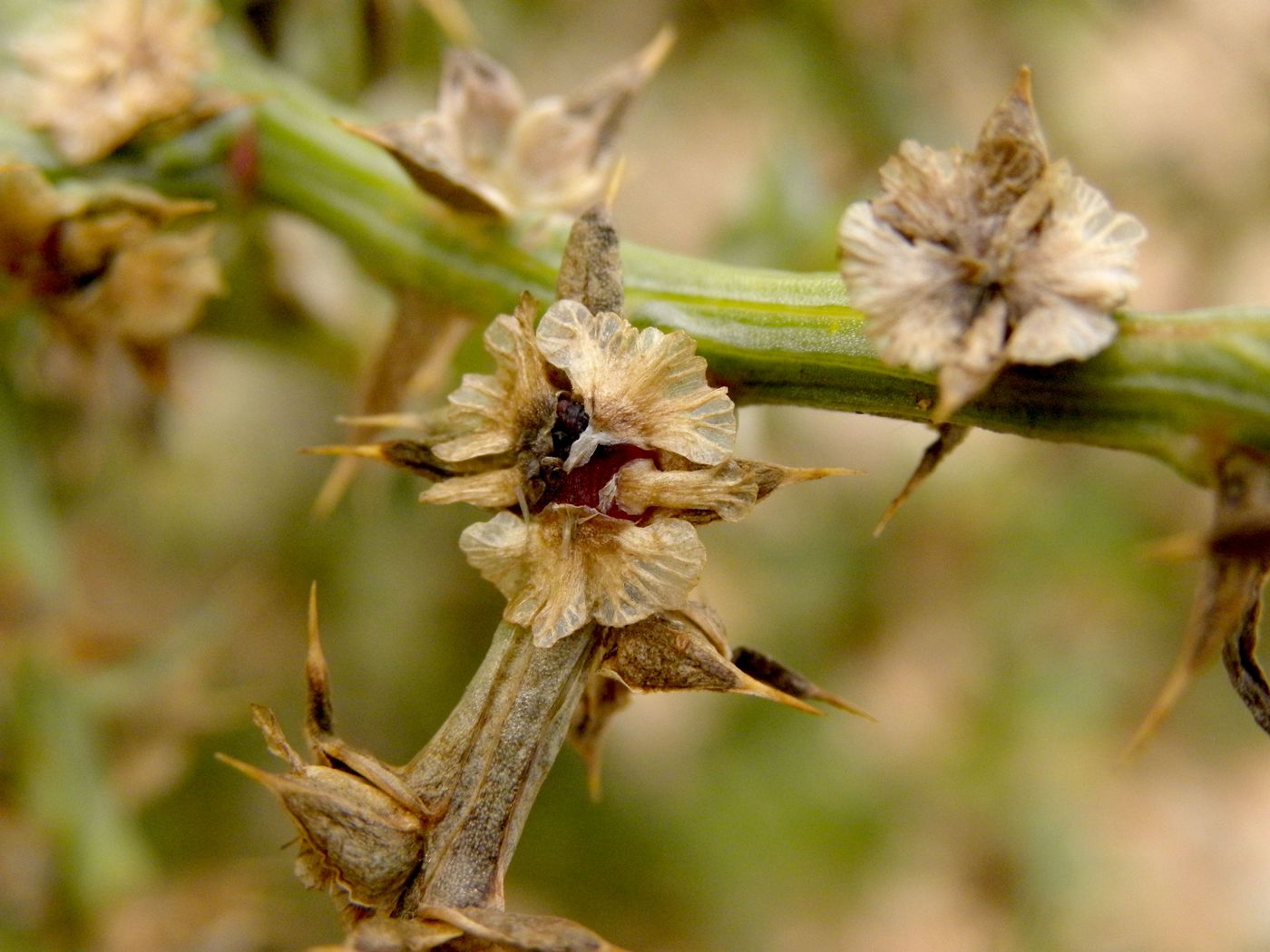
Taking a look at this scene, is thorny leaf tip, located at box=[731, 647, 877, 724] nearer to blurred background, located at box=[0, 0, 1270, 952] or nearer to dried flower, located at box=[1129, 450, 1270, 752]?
dried flower, located at box=[1129, 450, 1270, 752]

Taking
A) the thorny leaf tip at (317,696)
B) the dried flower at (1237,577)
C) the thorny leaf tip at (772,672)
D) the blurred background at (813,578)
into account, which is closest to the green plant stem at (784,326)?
the dried flower at (1237,577)

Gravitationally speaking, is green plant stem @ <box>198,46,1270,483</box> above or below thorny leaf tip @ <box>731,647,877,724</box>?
above

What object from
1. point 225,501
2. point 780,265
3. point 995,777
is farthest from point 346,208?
point 995,777

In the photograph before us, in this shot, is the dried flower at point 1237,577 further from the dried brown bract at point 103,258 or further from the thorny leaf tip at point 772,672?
the dried brown bract at point 103,258

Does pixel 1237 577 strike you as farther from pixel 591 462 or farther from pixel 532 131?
pixel 532 131

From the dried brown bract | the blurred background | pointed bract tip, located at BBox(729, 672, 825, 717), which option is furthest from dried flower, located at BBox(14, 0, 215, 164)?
pointed bract tip, located at BBox(729, 672, 825, 717)
